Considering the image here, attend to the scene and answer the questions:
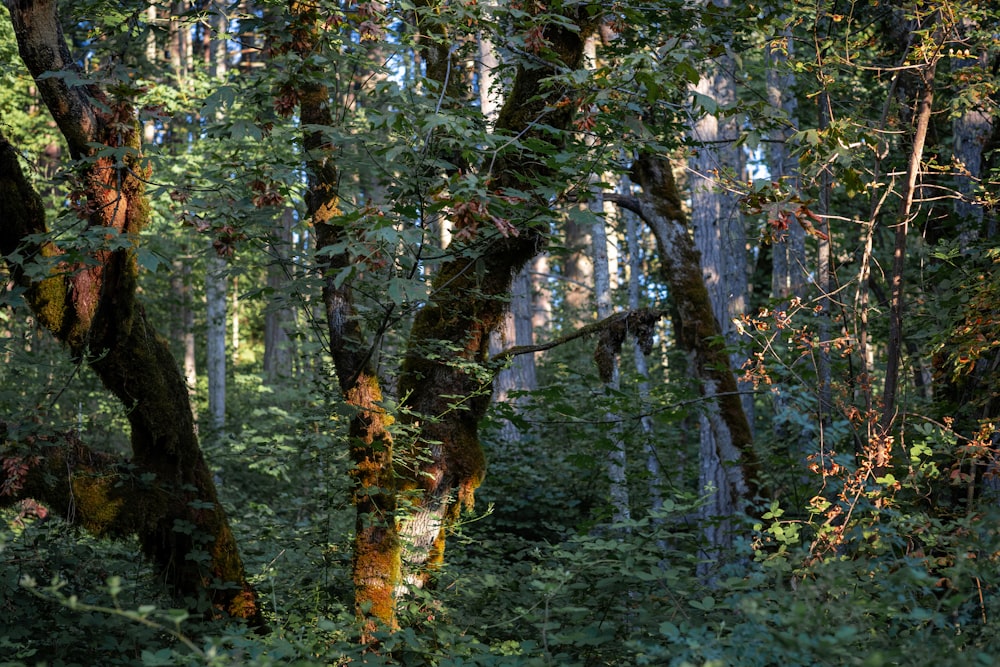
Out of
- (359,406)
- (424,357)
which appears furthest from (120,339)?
(424,357)

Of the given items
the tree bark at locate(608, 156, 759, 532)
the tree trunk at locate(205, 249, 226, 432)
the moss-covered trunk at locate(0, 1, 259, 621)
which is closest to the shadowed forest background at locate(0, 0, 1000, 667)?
the moss-covered trunk at locate(0, 1, 259, 621)

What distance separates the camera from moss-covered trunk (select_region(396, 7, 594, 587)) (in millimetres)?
5695

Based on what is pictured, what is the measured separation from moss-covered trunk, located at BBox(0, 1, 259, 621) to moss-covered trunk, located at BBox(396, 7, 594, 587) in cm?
129

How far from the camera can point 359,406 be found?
206 inches

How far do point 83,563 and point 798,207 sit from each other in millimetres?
4941

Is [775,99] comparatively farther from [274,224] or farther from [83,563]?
[83,563]

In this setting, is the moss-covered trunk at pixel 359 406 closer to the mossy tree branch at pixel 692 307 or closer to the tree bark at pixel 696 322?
the mossy tree branch at pixel 692 307

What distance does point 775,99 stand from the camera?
1418 centimetres

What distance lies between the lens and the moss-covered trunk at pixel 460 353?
224 inches

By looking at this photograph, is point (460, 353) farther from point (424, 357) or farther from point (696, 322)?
point (696, 322)

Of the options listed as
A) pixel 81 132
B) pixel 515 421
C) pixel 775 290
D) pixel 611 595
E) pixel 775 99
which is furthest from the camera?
pixel 775 99

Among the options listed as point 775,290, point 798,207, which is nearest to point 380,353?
point 798,207

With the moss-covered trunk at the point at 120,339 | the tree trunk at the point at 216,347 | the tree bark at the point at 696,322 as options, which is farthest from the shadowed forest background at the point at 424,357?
the tree trunk at the point at 216,347

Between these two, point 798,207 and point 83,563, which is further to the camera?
point 83,563
